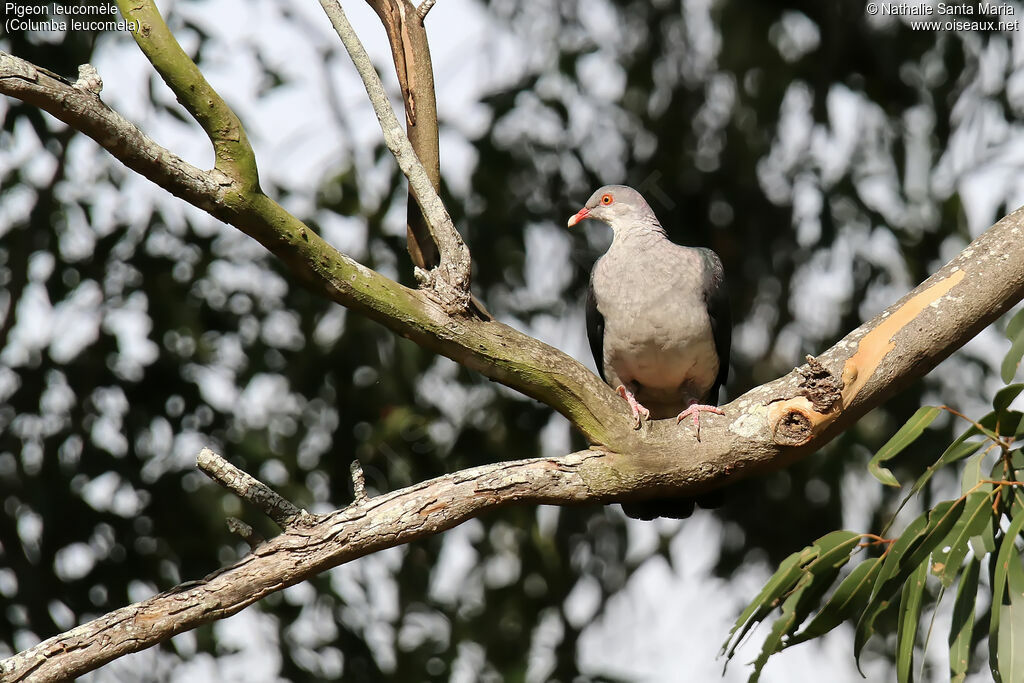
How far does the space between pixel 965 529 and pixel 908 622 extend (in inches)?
9.9

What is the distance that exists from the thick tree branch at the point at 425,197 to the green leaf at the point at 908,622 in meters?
1.21

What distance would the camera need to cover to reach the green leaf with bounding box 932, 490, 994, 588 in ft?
8.02

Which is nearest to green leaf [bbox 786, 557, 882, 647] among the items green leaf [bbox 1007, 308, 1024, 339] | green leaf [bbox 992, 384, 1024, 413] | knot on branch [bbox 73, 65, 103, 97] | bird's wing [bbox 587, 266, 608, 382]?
green leaf [bbox 992, 384, 1024, 413]

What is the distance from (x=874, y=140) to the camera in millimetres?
5758

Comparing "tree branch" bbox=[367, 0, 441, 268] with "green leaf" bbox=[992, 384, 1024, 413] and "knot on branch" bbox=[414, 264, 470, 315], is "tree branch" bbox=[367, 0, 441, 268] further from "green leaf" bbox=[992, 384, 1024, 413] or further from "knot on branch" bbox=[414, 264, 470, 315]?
"green leaf" bbox=[992, 384, 1024, 413]

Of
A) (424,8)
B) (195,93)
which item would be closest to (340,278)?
(195,93)

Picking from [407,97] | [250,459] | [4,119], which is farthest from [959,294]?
[4,119]

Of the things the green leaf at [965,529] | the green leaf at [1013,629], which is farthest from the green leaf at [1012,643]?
the green leaf at [965,529]

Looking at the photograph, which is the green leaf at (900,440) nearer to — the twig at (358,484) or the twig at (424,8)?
the twig at (358,484)

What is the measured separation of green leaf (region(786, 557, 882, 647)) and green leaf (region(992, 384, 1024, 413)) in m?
0.46

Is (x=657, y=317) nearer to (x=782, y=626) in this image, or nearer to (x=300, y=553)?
(x=782, y=626)

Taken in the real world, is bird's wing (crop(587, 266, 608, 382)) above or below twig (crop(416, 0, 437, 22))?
below

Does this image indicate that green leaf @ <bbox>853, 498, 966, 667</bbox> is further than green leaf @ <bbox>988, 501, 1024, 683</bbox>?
Yes

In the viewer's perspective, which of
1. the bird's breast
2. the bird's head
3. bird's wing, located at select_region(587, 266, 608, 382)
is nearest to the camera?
the bird's breast
